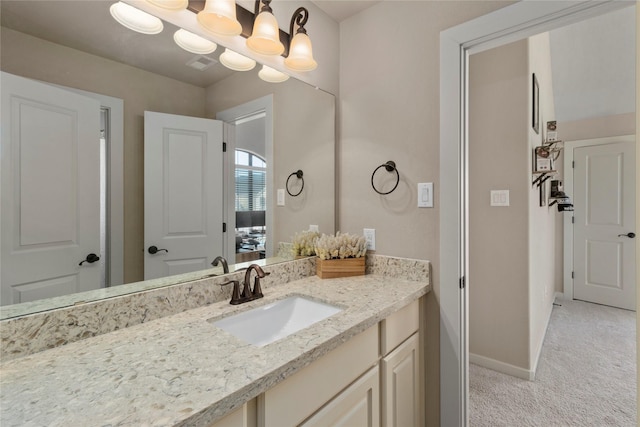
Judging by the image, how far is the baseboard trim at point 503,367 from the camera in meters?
2.24

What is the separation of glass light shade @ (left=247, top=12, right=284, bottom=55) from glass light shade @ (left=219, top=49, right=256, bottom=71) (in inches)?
2.4

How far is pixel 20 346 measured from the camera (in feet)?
2.58

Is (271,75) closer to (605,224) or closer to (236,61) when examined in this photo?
(236,61)

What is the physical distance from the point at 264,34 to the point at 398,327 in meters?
1.37

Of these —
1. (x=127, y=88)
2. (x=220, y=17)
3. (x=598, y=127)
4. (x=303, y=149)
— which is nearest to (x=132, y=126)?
(x=127, y=88)

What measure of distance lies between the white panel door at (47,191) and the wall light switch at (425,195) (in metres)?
1.35

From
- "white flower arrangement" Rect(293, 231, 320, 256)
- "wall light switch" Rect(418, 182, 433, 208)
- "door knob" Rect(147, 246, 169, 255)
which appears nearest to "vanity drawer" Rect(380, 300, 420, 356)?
"wall light switch" Rect(418, 182, 433, 208)

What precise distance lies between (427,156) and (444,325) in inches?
32.9

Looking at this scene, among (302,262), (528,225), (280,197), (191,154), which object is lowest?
(302,262)

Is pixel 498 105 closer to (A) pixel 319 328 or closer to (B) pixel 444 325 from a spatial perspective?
(B) pixel 444 325

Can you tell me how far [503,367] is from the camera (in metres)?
2.33

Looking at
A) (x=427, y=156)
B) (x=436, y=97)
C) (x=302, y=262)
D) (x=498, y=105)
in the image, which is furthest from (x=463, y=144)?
(x=498, y=105)

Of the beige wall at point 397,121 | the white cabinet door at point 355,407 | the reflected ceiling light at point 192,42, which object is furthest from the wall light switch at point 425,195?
the reflected ceiling light at point 192,42

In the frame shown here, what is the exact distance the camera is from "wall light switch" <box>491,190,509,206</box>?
229cm
